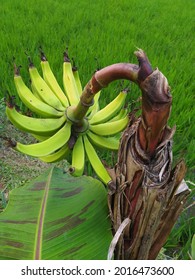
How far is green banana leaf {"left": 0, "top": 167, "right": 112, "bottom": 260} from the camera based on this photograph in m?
0.74

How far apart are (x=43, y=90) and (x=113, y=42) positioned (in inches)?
59.3

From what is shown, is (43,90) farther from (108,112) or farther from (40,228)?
(40,228)

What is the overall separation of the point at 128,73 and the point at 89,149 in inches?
19.0

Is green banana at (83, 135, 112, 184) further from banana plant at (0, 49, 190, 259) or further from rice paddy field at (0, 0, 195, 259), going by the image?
rice paddy field at (0, 0, 195, 259)

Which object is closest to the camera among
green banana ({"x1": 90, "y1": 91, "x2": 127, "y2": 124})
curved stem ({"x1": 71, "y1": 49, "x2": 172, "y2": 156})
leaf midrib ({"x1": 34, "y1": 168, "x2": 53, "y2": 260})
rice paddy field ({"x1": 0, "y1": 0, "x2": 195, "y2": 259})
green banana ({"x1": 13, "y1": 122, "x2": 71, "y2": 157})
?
curved stem ({"x1": 71, "y1": 49, "x2": 172, "y2": 156})

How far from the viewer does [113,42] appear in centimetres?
252

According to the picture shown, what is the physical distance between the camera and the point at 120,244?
0.68 m

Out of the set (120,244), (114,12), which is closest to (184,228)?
(120,244)

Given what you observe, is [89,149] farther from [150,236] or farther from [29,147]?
[150,236]

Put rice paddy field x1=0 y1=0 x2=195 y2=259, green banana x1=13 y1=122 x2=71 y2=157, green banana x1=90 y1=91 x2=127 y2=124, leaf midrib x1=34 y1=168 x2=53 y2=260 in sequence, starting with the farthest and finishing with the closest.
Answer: rice paddy field x1=0 y1=0 x2=195 y2=259 → green banana x1=90 y1=91 x2=127 y2=124 → green banana x1=13 y1=122 x2=71 y2=157 → leaf midrib x1=34 y1=168 x2=53 y2=260

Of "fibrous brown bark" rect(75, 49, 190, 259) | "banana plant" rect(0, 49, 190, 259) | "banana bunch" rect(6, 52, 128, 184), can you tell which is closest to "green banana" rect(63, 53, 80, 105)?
"banana bunch" rect(6, 52, 128, 184)

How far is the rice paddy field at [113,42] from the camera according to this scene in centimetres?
183

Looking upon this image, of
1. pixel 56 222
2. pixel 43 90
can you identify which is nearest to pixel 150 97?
pixel 56 222

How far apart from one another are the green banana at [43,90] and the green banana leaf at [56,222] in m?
0.25
